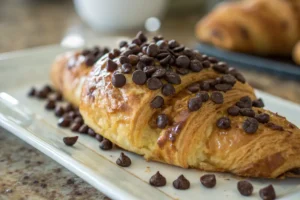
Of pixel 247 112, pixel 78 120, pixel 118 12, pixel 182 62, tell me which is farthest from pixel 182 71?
pixel 118 12

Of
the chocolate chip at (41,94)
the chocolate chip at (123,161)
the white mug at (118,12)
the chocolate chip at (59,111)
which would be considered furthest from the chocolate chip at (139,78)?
the white mug at (118,12)

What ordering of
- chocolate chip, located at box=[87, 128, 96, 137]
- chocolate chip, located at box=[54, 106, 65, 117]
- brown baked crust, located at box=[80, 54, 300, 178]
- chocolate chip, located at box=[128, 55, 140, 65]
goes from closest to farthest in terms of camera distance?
brown baked crust, located at box=[80, 54, 300, 178]
chocolate chip, located at box=[128, 55, 140, 65]
chocolate chip, located at box=[87, 128, 96, 137]
chocolate chip, located at box=[54, 106, 65, 117]

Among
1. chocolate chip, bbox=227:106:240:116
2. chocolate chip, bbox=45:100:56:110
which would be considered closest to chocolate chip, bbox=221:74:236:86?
chocolate chip, bbox=227:106:240:116

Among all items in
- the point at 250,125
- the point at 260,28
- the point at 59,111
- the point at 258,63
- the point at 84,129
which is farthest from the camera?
the point at 260,28

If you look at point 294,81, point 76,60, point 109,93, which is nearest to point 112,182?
point 109,93

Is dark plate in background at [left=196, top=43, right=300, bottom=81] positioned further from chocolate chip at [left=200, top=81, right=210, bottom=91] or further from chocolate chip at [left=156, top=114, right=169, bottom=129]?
chocolate chip at [left=156, top=114, right=169, bottom=129]

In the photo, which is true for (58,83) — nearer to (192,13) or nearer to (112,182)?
(112,182)

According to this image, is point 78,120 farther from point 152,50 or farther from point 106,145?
point 152,50
